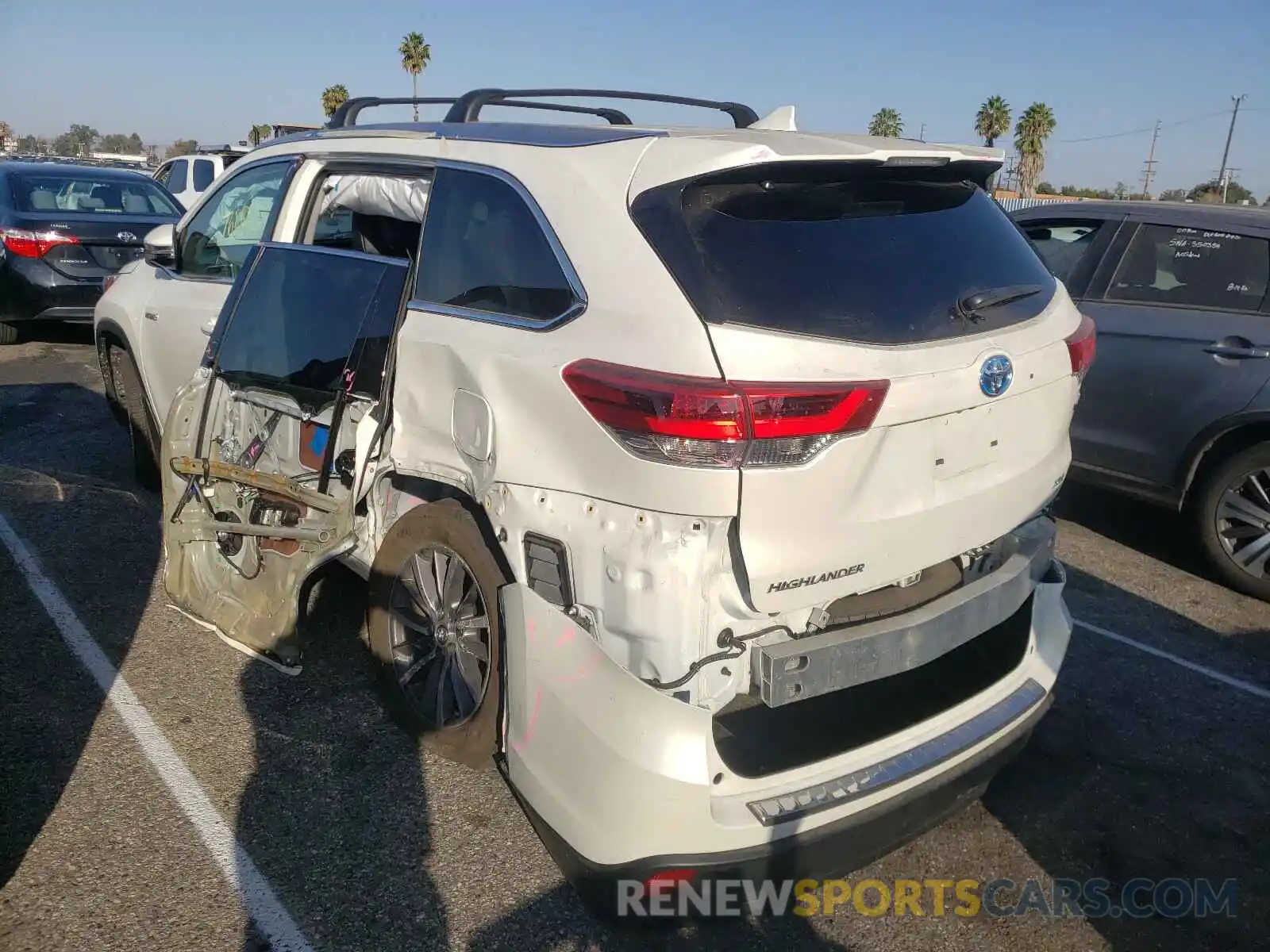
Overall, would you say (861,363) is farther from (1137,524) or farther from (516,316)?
(1137,524)

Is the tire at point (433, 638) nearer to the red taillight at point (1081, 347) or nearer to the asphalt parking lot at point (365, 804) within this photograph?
the asphalt parking lot at point (365, 804)

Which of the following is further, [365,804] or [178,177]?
[178,177]

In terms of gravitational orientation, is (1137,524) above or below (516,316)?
below

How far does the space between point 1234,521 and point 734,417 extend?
4018 mm

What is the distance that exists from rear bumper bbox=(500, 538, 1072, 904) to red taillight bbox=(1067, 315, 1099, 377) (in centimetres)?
107

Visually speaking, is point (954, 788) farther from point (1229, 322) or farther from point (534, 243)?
point (1229, 322)

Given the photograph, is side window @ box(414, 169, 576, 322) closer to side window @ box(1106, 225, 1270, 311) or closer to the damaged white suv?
the damaged white suv

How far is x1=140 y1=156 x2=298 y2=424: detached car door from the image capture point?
436cm

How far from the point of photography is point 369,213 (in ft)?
14.2

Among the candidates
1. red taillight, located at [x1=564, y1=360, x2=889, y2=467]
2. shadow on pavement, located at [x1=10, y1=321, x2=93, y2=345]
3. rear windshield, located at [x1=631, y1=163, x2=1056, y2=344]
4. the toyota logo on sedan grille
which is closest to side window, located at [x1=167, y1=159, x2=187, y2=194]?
shadow on pavement, located at [x1=10, y1=321, x2=93, y2=345]

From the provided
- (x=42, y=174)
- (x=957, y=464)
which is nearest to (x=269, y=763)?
(x=957, y=464)

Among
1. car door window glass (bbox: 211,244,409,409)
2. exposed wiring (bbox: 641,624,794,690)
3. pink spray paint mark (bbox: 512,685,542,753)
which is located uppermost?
car door window glass (bbox: 211,244,409,409)

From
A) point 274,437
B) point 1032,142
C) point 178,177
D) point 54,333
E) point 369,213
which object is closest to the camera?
point 274,437

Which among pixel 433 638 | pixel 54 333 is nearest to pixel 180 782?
pixel 433 638
